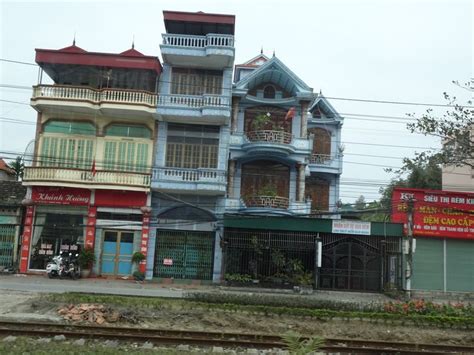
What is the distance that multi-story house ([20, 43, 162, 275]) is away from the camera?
24734mm

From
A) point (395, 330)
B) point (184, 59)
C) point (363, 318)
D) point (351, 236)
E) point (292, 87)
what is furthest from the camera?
point (292, 87)

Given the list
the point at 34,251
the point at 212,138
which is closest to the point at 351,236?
the point at 212,138

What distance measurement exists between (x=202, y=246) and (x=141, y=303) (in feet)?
33.5

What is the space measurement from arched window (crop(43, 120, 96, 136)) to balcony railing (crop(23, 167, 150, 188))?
2.57 meters

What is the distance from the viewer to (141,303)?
15.2m

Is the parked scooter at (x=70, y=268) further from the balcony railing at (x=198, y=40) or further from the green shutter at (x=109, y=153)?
the balcony railing at (x=198, y=40)

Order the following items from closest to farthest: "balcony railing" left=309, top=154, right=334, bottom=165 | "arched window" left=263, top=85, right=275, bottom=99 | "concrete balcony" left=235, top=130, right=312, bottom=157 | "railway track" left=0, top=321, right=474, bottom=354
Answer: "railway track" left=0, top=321, right=474, bottom=354, "concrete balcony" left=235, top=130, right=312, bottom=157, "arched window" left=263, top=85, right=275, bottom=99, "balcony railing" left=309, top=154, right=334, bottom=165

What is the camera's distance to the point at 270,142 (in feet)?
86.8

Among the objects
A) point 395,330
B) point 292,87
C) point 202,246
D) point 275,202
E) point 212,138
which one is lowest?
point 395,330

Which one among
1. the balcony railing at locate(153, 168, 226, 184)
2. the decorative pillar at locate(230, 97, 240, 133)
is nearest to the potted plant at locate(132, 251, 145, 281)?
the balcony railing at locate(153, 168, 226, 184)

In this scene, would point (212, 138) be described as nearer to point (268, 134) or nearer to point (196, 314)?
point (268, 134)

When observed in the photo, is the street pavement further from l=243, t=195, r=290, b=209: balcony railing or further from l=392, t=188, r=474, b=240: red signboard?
l=392, t=188, r=474, b=240: red signboard

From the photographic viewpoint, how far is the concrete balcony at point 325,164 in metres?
30.9

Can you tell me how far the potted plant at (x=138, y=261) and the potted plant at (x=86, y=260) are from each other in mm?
2159
